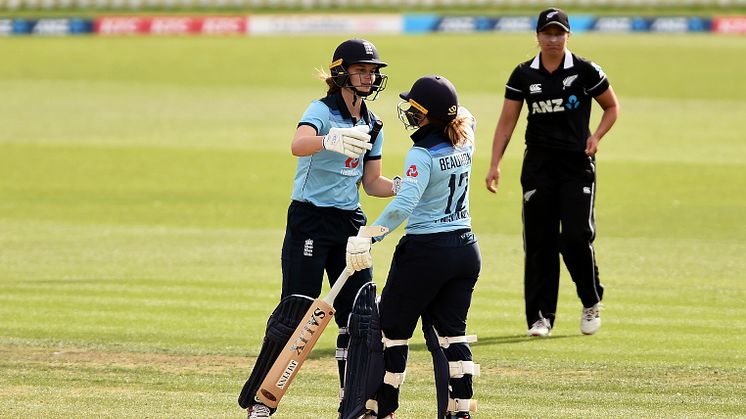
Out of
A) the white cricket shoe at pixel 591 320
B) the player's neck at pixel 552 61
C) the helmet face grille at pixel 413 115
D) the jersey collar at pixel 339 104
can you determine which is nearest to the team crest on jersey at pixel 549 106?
the player's neck at pixel 552 61

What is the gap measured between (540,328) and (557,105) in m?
1.73

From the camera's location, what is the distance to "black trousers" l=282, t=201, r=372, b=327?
7207 mm

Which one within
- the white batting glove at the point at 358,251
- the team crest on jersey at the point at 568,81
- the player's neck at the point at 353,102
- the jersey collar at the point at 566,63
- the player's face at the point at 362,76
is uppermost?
the jersey collar at the point at 566,63

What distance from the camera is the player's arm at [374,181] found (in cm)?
742

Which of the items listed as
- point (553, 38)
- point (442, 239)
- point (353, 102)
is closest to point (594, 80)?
point (553, 38)

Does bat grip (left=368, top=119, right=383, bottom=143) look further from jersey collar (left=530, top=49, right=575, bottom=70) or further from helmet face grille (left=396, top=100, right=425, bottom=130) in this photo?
jersey collar (left=530, top=49, right=575, bottom=70)

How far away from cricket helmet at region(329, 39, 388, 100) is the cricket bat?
114cm

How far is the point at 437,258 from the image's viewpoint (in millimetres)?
6652

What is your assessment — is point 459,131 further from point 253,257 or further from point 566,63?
point 253,257

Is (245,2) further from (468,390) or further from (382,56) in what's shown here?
(468,390)

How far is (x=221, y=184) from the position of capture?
19.3 meters

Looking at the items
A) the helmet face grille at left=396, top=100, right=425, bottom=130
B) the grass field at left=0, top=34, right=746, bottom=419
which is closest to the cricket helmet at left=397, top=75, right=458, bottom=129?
the helmet face grille at left=396, top=100, right=425, bottom=130

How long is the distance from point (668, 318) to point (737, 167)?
11071 millimetres

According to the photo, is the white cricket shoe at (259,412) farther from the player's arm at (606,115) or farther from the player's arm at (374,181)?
the player's arm at (606,115)
